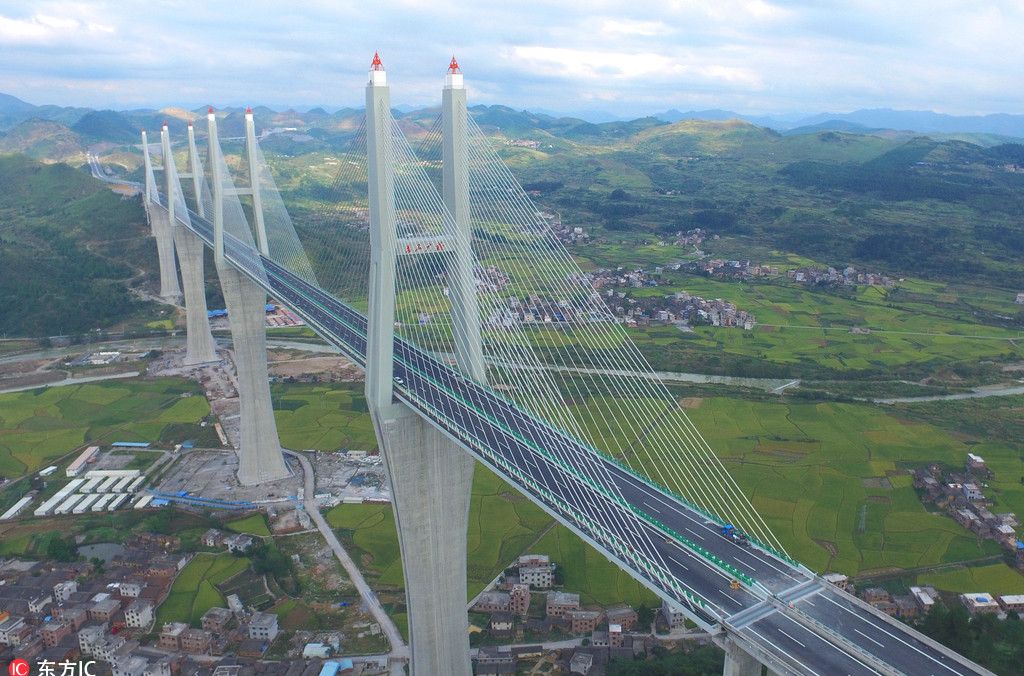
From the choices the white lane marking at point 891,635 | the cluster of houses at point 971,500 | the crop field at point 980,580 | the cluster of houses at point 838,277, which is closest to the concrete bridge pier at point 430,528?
the white lane marking at point 891,635

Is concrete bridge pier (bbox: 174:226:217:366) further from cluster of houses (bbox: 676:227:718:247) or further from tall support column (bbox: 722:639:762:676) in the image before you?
cluster of houses (bbox: 676:227:718:247)

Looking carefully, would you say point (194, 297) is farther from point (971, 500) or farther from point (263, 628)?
point (971, 500)

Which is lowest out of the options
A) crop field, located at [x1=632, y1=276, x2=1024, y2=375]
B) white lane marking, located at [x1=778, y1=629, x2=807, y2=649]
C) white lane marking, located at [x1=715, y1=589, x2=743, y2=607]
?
crop field, located at [x1=632, y1=276, x2=1024, y2=375]

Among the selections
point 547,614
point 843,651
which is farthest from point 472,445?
point 547,614

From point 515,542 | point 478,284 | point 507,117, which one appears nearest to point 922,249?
point 515,542

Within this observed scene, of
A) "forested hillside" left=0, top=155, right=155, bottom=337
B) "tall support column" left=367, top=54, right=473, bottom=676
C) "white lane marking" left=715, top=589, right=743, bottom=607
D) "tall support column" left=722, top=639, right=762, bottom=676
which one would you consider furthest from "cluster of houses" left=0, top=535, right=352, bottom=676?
"forested hillside" left=0, top=155, right=155, bottom=337

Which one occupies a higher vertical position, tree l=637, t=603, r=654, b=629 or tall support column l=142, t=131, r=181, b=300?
tall support column l=142, t=131, r=181, b=300

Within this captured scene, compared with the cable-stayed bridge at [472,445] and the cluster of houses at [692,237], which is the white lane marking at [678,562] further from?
the cluster of houses at [692,237]
